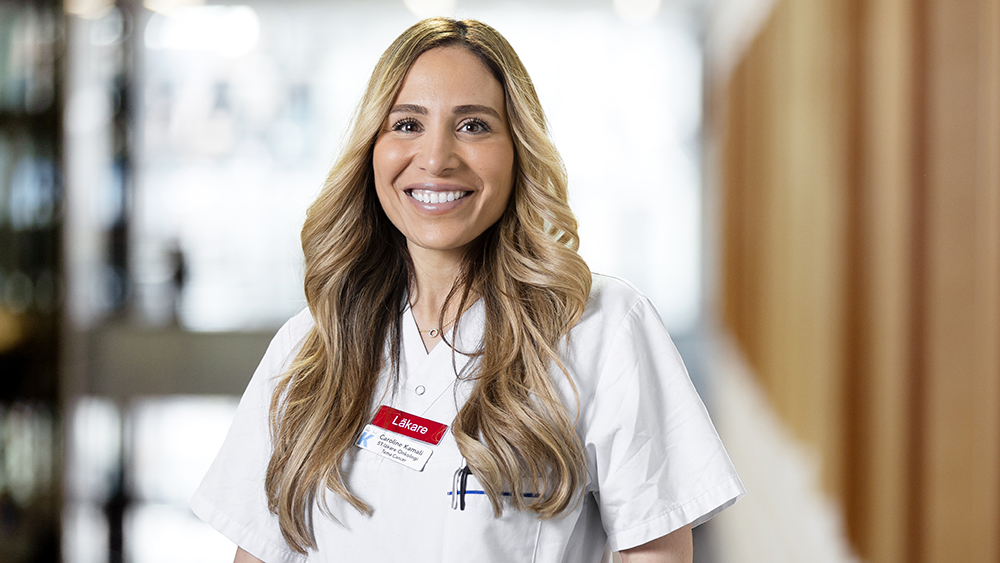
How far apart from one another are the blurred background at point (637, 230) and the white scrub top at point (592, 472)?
48 centimetres

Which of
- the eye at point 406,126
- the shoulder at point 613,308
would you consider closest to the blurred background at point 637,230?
the eye at point 406,126

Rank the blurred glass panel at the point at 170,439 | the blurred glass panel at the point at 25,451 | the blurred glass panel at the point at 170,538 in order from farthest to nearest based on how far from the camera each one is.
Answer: the blurred glass panel at the point at 170,439 → the blurred glass panel at the point at 170,538 → the blurred glass panel at the point at 25,451

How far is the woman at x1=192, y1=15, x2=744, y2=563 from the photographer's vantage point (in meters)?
1.21

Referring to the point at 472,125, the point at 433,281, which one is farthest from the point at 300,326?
the point at 472,125

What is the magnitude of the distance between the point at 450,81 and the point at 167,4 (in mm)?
6312

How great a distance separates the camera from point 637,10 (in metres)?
6.48

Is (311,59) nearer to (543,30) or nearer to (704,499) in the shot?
(543,30)

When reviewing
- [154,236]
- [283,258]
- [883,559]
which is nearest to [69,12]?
[154,236]

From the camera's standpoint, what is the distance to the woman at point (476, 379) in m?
1.21

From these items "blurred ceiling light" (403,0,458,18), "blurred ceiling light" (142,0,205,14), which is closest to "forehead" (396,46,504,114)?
"blurred ceiling light" (403,0,458,18)

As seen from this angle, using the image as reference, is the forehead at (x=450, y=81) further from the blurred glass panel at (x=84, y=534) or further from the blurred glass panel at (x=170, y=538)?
the blurred glass panel at (x=84, y=534)

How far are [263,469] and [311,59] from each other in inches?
228

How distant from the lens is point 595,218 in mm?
6535

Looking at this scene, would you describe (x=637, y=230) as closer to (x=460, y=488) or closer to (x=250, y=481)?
(x=250, y=481)
